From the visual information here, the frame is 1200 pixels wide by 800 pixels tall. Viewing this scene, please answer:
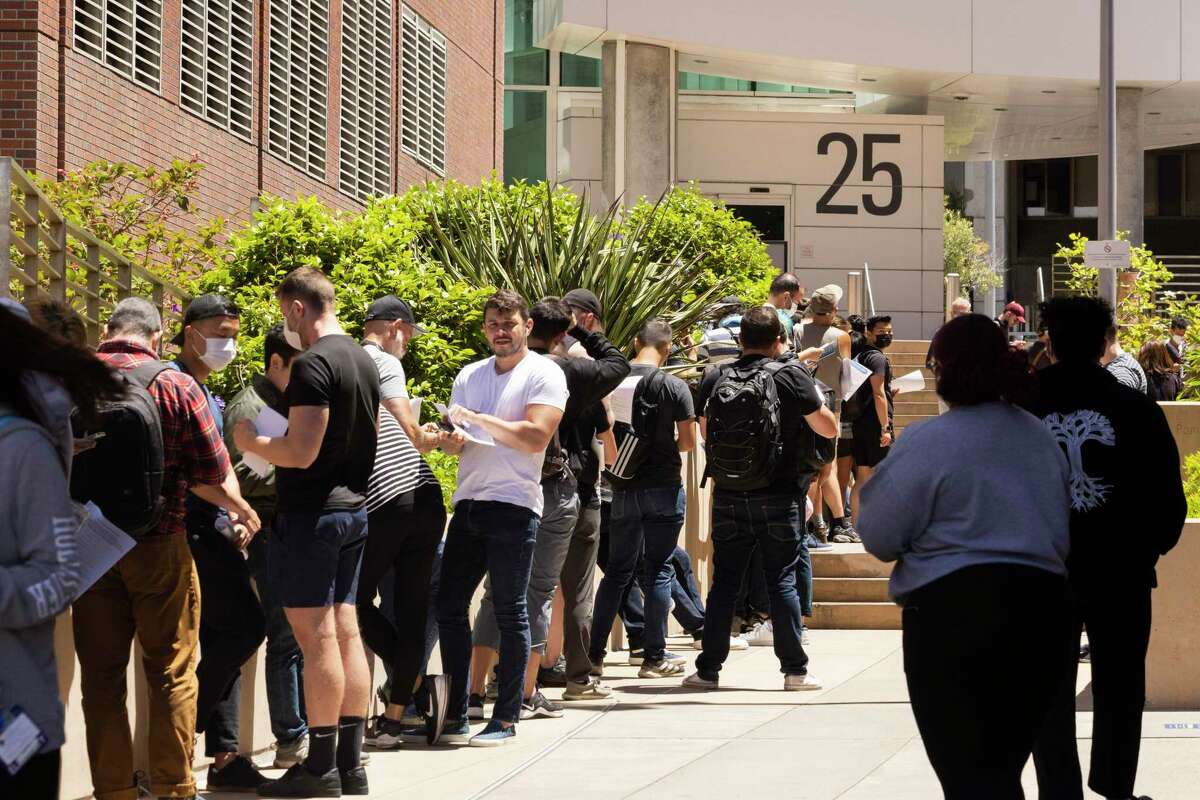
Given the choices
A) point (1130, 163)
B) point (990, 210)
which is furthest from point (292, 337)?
point (990, 210)

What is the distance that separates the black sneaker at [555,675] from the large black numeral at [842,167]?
81.6ft

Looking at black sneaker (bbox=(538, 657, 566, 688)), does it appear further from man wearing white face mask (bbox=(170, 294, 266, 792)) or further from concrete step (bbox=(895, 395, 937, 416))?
concrete step (bbox=(895, 395, 937, 416))

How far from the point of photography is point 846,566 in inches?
536

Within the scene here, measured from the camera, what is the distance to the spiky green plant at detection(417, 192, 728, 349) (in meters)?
15.3

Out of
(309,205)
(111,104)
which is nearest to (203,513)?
(309,205)

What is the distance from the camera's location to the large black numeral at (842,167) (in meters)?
34.0

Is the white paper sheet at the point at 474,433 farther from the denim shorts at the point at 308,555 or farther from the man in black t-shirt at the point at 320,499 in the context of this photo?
the denim shorts at the point at 308,555

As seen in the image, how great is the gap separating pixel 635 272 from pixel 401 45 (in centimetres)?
1254

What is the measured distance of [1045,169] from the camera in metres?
68.8

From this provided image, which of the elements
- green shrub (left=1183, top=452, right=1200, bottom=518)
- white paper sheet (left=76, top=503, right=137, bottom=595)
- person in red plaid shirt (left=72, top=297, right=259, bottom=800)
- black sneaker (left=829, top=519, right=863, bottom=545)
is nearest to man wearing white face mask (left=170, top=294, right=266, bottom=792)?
person in red plaid shirt (left=72, top=297, right=259, bottom=800)

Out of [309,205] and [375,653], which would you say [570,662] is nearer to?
[375,653]

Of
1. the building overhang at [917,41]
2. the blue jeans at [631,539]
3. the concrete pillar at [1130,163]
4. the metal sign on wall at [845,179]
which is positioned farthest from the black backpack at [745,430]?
the concrete pillar at [1130,163]

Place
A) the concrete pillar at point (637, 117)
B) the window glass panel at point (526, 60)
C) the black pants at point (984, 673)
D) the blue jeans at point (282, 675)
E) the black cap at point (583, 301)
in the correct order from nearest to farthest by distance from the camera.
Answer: the black pants at point (984, 673) < the blue jeans at point (282, 675) < the black cap at point (583, 301) < the concrete pillar at point (637, 117) < the window glass panel at point (526, 60)

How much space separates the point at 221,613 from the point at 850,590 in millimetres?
7320
